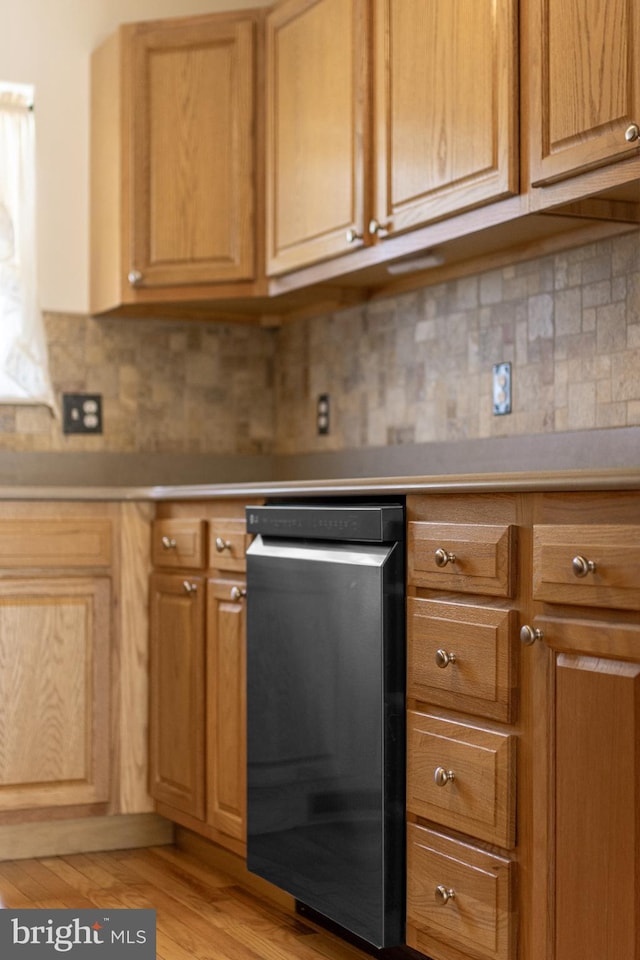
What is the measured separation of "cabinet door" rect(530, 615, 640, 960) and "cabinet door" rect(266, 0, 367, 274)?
1.43 m

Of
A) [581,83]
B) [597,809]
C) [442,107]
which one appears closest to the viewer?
[597,809]

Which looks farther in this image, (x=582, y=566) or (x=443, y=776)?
(x=443, y=776)

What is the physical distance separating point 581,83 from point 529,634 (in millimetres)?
970

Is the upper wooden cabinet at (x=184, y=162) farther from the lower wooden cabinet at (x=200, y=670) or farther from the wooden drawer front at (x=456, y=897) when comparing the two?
the wooden drawer front at (x=456, y=897)

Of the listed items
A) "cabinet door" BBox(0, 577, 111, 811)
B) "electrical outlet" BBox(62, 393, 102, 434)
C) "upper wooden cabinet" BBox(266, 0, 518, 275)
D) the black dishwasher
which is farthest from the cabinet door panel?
"electrical outlet" BBox(62, 393, 102, 434)

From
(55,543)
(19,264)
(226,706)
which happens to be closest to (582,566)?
(226,706)

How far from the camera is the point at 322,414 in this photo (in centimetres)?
375

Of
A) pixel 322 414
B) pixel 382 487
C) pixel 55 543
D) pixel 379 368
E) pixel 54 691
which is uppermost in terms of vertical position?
pixel 379 368

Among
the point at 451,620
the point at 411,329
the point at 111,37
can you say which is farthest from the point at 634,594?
the point at 111,37

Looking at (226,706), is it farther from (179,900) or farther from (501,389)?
(501,389)

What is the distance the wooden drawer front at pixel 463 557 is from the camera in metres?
1.94

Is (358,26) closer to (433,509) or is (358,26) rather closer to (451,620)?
(433,509)

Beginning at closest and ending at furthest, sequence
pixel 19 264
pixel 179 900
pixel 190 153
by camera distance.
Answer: pixel 179 900
pixel 190 153
pixel 19 264

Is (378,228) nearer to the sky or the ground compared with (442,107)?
nearer to the ground
